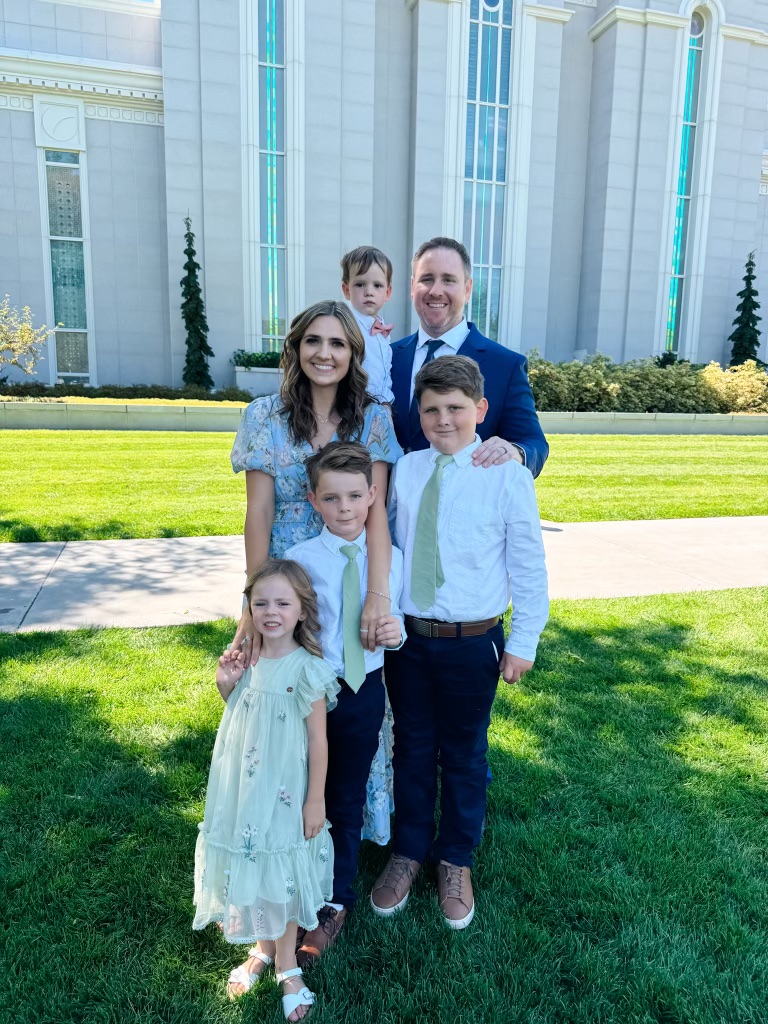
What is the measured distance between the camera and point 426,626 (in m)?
2.30

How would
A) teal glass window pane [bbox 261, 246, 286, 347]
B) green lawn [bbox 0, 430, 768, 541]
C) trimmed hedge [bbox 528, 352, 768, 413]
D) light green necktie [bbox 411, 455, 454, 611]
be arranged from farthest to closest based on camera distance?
teal glass window pane [bbox 261, 246, 286, 347]
trimmed hedge [bbox 528, 352, 768, 413]
green lawn [bbox 0, 430, 768, 541]
light green necktie [bbox 411, 455, 454, 611]

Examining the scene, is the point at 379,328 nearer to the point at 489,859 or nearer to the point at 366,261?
the point at 366,261

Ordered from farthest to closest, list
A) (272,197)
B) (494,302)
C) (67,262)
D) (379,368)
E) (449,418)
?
(494,302)
(67,262)
(272,197)
(379,368)
(449,418)

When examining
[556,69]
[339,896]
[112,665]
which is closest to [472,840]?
[339,896]

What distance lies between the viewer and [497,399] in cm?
263

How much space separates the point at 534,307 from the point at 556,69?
766 centimetres

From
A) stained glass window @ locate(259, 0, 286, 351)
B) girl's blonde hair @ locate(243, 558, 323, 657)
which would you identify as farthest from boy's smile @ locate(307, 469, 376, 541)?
stained glass window @ locate(259, 0, 286, 351)

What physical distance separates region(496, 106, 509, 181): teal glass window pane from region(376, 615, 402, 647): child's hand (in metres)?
24.7

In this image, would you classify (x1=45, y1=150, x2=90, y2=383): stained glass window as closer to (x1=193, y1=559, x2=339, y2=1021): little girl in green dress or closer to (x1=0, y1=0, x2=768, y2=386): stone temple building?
(x1=0, y1=0, x2=768, y2=386): stone temple building

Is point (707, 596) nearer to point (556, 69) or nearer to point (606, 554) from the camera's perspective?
point (606, 554)

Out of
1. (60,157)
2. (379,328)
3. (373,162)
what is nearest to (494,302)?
(373,162)

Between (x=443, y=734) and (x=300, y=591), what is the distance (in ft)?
2.55

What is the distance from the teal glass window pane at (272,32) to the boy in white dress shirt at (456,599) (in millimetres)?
23295

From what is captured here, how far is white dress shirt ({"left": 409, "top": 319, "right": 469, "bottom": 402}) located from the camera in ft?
8.49
